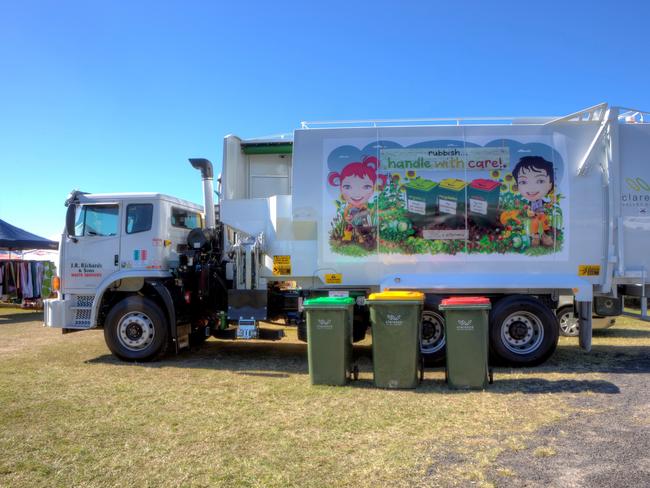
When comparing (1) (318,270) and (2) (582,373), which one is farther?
(1) (318,270)

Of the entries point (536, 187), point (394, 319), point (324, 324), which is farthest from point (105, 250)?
point (536, 187)

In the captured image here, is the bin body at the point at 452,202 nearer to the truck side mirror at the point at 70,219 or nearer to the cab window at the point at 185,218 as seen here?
the cab window at the point at 185,218

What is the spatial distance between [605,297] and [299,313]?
4.79 metres

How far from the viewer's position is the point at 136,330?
8.23m

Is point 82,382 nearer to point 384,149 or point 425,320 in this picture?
point 425,320

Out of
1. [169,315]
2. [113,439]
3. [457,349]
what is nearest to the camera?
[113,439]

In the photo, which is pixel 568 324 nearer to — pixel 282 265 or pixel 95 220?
pixel 282 265

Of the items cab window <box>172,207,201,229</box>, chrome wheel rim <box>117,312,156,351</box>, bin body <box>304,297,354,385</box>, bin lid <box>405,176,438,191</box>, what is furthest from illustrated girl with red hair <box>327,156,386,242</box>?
chrome wheel rim <box>117,312,156,351</box>

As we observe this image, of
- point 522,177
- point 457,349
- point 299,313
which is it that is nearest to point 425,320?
point 457,349

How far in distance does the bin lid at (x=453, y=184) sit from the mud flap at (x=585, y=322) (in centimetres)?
254

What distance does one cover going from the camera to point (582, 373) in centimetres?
709

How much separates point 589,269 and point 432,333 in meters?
2.54

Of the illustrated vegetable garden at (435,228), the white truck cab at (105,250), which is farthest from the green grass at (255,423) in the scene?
the illustrated vegetable garden at (435,228)

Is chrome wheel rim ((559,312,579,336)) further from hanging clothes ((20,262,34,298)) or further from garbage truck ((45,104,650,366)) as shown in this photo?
hanging clothes ((20,262,34,298))
